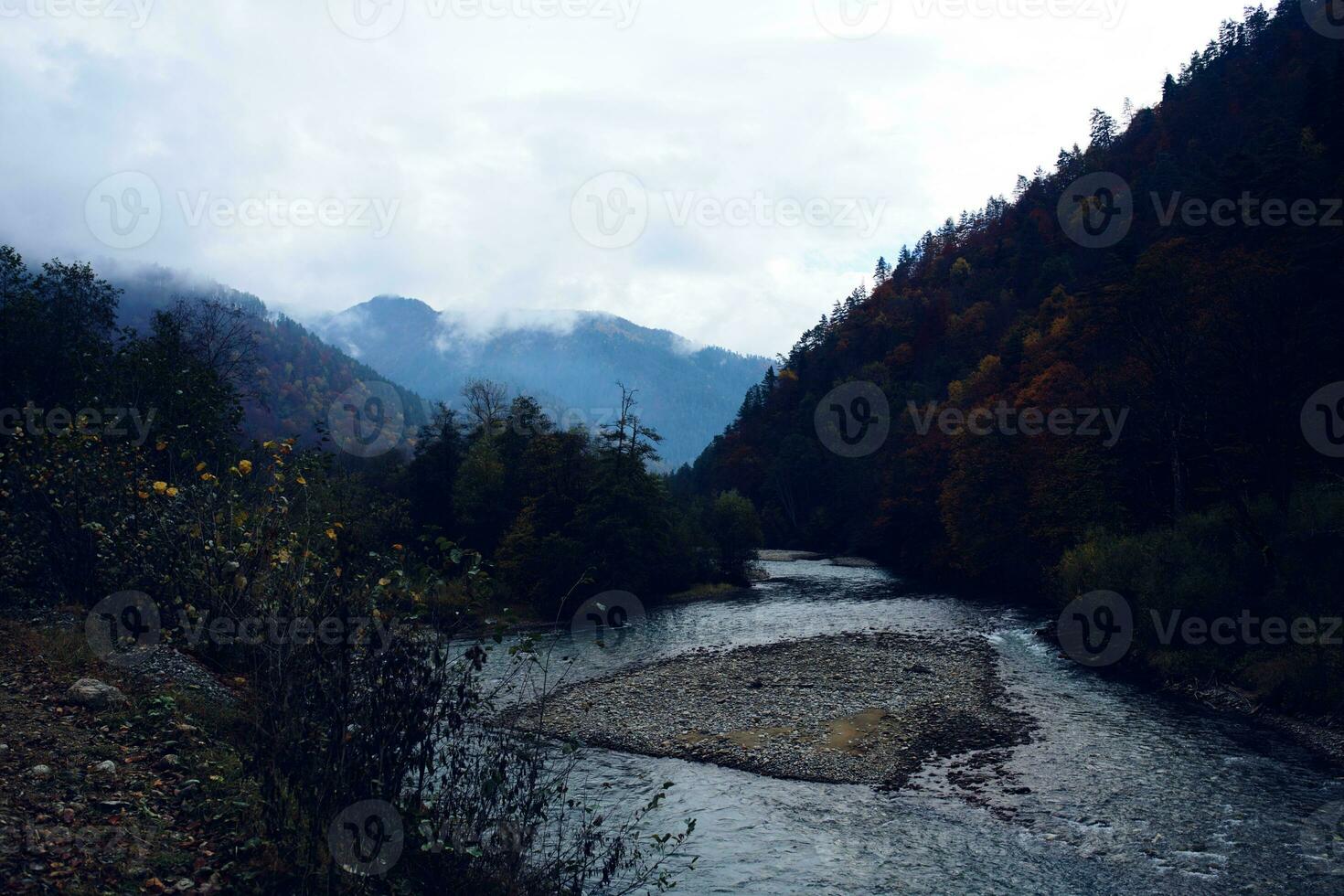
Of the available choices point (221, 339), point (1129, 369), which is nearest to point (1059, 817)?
point (1129, 369)

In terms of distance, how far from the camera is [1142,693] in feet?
82.5

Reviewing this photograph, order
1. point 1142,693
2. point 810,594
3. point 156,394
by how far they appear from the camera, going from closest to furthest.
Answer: point 156,394 < point 1142,693 < point 810,594

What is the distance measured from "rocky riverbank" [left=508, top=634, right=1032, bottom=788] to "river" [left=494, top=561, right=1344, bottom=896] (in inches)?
37.9

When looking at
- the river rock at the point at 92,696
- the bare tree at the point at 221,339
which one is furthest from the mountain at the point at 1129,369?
the bare tree at the point at 221,339

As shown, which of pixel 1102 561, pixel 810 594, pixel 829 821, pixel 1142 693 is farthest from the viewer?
Answer: pixel 810 594

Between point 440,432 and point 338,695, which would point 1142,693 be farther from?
point 440,432

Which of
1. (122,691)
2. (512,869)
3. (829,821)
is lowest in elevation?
(829,821)

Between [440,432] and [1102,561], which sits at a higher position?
[440,432]

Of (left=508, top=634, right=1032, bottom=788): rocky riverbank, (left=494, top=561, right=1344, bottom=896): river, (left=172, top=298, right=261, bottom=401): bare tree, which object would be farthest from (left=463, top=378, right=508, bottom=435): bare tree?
(left=494, top=561, right=1344, bottom=896): river

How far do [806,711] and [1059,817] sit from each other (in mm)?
9394

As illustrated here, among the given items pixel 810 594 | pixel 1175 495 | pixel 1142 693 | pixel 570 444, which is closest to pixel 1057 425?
pixel 1175 495

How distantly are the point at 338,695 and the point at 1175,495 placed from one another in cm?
3763

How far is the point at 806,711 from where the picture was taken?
2467 centimetres

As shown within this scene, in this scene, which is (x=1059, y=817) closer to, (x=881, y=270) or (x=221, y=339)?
(x=221, y=339)
